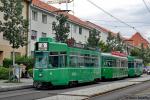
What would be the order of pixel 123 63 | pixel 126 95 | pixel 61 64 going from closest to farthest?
pixel 126 95 → pixel 61 64 → pixel 123 63

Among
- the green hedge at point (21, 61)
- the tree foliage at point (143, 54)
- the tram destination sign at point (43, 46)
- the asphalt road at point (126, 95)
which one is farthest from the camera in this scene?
the tree foliage at point (143, 54)

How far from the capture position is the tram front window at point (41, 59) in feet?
98.0

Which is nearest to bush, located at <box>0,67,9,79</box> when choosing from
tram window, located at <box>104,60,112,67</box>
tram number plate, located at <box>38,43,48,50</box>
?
tram window, located at <box>104,60,112,67</box>

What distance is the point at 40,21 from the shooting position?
56.5 meters

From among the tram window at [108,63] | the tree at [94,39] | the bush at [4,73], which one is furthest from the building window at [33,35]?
the bush at [4,73]

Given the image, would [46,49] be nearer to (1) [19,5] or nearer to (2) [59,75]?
(2) [59,75]

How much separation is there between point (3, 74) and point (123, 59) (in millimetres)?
17966

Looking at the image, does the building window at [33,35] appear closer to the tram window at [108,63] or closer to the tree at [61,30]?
the tree at [61,30]

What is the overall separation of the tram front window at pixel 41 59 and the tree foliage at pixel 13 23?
6.71m

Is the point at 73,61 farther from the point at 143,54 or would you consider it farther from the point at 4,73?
the point at 143,54

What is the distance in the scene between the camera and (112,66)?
4653 centimetres

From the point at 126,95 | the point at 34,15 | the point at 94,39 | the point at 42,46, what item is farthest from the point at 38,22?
the point at 126,95

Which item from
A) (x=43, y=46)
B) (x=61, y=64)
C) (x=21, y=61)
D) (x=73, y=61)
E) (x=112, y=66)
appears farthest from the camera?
(x=112, y=66)

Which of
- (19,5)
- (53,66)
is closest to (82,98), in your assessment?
(53,66)
